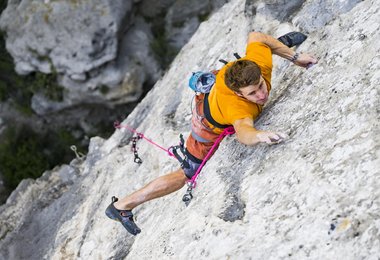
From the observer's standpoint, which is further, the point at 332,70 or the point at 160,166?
the point at 160,166

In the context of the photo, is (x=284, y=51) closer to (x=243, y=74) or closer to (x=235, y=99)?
(x=235, y=99)

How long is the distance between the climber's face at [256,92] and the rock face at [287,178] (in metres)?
0.41

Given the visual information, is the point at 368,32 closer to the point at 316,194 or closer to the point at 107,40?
the point at 316,194

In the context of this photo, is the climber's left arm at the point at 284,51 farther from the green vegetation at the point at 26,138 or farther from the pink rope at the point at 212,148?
the green vegetation at the point at 26,138

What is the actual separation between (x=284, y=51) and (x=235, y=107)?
1.18 m

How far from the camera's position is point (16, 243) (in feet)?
32.6

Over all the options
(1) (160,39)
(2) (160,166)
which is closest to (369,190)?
(2) (160,166)

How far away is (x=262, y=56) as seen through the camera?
5.45 m

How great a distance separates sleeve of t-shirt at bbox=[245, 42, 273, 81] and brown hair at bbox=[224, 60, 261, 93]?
2.08 feet

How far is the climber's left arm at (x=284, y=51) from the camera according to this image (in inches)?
220

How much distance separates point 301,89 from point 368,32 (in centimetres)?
91

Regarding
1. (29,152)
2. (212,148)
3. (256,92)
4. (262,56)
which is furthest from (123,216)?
(29,152)

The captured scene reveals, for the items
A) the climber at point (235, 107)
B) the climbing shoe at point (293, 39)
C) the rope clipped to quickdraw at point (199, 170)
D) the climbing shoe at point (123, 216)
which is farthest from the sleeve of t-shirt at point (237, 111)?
the climbing shoe at point (123, 216)

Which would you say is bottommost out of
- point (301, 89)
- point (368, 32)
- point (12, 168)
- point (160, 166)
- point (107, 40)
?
point (12, 168)
